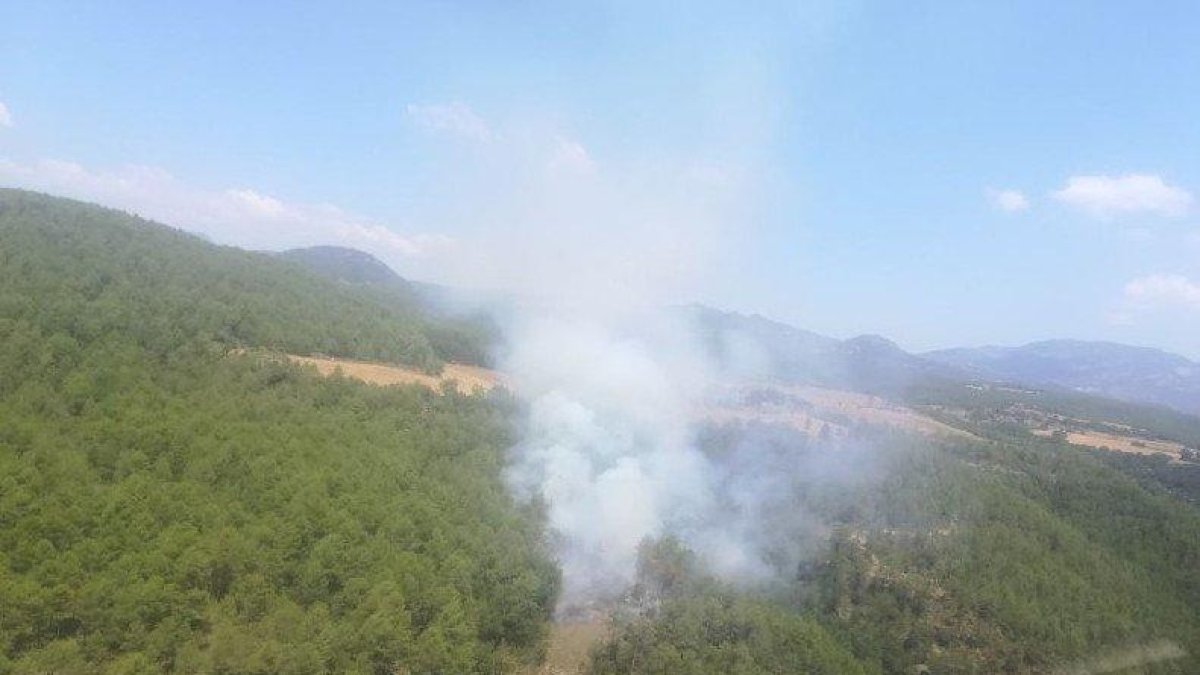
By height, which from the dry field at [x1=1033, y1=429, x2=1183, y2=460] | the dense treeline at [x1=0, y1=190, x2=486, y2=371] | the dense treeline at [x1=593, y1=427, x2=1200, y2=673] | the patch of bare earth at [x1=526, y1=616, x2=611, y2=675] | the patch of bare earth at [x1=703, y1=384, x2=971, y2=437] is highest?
the dense treeline at [x1=0, y1=190, x2=486, y2=371]

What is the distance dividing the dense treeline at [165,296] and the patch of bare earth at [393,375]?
112 inches

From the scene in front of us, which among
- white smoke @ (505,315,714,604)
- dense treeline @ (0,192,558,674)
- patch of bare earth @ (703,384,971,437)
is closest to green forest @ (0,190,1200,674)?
dense treeline @ (0,192,558,674)

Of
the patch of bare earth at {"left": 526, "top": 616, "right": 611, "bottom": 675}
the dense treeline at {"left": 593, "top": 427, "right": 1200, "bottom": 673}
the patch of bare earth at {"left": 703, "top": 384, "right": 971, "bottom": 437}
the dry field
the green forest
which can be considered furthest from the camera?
the dry field

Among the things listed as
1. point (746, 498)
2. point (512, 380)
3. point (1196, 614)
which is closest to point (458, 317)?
point (512, 380)

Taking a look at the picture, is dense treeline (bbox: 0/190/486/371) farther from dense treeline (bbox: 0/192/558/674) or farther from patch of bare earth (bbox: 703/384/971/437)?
patch of bare earth (bbox: 703/384/971/437)

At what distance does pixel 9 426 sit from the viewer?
45969 millimetres

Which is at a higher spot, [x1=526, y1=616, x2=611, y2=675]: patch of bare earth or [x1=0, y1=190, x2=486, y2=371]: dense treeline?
[x1=0, y1=190, x2=486, y2=371]: dense treeline

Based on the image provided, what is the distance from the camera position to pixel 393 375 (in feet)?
260

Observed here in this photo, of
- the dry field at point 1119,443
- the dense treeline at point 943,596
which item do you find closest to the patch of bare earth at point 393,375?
the dense treeline at point 943,596

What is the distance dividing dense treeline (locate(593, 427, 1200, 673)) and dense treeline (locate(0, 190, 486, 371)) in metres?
50.6

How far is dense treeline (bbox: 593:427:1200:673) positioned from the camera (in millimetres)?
46281

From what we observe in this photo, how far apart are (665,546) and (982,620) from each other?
26218 millimetres

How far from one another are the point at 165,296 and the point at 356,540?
A: 44.0 metres

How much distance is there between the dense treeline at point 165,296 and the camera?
63.2 meters
